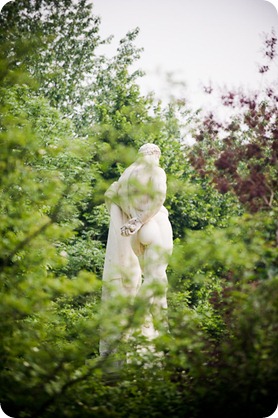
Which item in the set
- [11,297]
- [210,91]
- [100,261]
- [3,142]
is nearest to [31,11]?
[100,261]

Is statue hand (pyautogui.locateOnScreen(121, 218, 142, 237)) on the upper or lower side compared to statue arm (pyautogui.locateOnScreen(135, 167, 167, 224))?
lower

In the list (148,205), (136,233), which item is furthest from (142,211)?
(136,233)

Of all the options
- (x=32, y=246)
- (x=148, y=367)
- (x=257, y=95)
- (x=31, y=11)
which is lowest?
(x=148, y=367)

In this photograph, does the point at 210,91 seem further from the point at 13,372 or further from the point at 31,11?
the point at 31,11

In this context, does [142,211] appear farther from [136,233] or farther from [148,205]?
[136,233]

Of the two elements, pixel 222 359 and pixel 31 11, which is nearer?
pixel 222 359

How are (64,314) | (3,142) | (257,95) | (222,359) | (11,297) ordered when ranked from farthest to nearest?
(64,314) → (257,95) → (3,142) → (222,359) → (11,297)

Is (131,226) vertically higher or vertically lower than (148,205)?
lower

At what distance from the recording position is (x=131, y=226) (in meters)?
5.64

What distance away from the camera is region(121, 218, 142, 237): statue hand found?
5.64 meters

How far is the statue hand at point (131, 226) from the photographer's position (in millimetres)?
5645

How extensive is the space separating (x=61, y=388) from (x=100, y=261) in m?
8.83

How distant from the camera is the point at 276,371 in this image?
3818 mm

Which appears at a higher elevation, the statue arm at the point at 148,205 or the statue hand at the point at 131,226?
the statue arm at the point at 148,205
